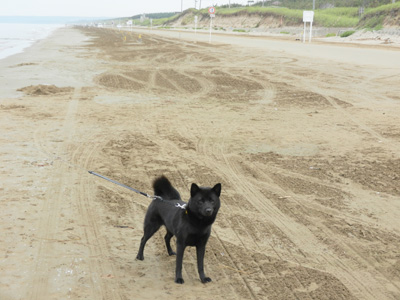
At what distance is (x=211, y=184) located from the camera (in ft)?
24.0

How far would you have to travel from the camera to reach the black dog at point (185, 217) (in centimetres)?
407

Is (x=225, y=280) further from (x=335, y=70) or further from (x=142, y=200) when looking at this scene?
(x=335, y=70)

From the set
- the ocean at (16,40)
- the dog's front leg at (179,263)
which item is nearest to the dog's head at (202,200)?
the dog's front leg at (179,263)

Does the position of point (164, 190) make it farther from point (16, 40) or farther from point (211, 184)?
point (16, 40)

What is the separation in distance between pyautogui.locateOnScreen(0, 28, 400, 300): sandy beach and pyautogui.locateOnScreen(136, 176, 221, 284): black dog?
0.28 m

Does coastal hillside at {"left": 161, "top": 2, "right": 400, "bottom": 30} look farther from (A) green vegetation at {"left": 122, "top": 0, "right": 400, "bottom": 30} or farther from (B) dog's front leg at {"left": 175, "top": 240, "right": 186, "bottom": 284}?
(B) dog's front leg at {"left": 175, "top": 240, "right": 186, "bottom": 284}

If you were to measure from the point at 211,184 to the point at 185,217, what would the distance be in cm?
308

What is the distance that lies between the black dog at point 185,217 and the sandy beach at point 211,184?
0.91ft

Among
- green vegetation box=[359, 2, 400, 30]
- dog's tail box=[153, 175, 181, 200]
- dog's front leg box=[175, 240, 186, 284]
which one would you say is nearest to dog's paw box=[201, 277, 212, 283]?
dog's front leg box=[175, 240, 186, 284]

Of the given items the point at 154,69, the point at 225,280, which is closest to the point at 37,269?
the point at 225,280

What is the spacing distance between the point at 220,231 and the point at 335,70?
57.1 feet

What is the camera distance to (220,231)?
5.63 m

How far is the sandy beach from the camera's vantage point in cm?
453

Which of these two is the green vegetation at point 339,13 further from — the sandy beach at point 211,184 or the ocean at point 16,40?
the sandy beach at point 211,184
